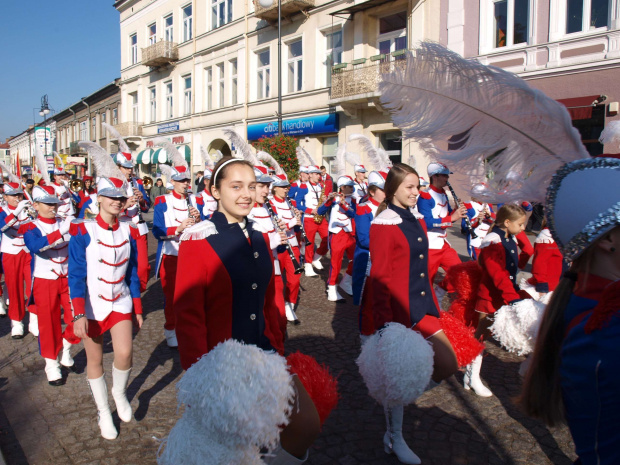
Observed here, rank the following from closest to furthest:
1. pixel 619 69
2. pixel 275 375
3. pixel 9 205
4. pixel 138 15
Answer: pixel 275 375 → pixel 9 205 → pixel 619 69 → pixel 138 15

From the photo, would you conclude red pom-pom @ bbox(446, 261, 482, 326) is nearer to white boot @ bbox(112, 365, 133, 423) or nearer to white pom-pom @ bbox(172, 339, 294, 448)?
white boot @ bbox(112, 365, 133, 423)

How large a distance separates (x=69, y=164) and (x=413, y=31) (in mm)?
24386

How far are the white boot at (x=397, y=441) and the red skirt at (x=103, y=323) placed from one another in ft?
6.90

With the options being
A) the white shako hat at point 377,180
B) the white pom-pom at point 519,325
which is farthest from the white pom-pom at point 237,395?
the white shako hat at point 377,180

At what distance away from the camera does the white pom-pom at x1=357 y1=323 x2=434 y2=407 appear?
281 cm

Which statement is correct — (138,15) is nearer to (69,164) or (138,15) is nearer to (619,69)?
(69,164)

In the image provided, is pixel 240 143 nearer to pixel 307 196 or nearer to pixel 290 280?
pixel 290 280

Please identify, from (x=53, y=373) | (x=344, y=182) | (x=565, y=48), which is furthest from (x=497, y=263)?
(x=565, y=48)

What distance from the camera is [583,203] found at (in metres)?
1.34

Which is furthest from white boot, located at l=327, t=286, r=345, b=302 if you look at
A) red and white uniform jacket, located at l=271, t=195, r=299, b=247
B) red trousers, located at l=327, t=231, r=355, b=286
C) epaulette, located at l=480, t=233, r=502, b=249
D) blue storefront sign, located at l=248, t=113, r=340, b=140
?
blue storefront sign, located at l=248, t=113, r=340, b=140

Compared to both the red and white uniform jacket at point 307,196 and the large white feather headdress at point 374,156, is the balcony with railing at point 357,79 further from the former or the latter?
the large white feather headdress at point 374,156

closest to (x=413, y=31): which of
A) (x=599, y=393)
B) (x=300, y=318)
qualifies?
(x=300, y=318)

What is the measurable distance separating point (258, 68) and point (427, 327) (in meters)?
23.6

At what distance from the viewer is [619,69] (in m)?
12.1
